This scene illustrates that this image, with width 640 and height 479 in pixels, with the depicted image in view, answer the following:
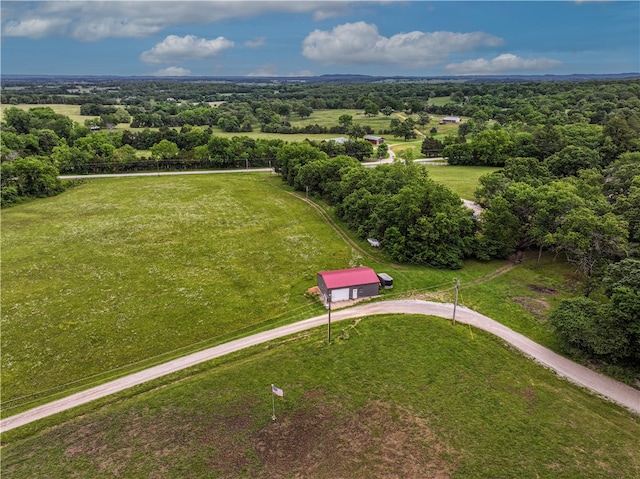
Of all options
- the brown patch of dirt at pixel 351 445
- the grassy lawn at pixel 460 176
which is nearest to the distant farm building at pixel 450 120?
the grassy lawn at pixel 460 176

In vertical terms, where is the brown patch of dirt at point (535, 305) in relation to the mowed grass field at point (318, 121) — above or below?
below

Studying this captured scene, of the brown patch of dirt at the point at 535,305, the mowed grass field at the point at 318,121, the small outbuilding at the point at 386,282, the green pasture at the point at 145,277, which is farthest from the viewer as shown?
the mowed grass field at the point at 318,121

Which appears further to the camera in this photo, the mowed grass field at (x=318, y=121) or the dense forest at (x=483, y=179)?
the mowed grass field at (x=318, y=121)

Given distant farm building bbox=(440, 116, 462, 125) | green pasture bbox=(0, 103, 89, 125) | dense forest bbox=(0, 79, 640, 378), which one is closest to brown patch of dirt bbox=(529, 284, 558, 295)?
dense forest bbox=(0, 79, 640, 378)

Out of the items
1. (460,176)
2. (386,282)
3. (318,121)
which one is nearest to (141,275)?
(386,282)

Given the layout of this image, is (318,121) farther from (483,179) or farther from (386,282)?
(386,282)

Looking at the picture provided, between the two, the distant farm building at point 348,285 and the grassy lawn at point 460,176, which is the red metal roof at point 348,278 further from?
the grassy lawn at point 460,176

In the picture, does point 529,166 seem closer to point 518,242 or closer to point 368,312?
point 518,242
